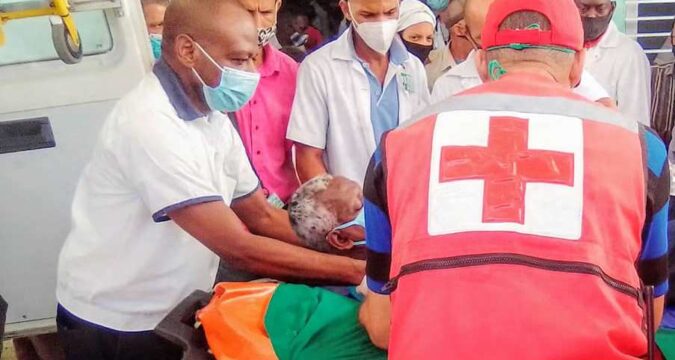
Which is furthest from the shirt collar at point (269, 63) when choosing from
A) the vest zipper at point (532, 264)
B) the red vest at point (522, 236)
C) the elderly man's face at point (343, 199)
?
the vest zipper at point (532, 264)

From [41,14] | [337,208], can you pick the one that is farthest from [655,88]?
[41,14]

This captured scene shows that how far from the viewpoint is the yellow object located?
6.97ft

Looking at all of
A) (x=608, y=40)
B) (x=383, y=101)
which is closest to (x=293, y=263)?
(x=383, y=101)

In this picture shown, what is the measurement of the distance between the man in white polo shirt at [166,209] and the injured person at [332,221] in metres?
0.19

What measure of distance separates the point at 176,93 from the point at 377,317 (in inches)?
30.0

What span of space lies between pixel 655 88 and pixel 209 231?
2.42 m

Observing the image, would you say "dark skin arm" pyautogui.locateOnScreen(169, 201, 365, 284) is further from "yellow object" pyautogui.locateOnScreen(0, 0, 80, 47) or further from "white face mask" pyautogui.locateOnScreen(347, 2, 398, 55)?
"white face mask" pyautogui.locateOnScreen(347, 2, 398, 55)

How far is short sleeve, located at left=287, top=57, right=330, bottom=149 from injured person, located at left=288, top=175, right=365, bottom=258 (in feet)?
1.51

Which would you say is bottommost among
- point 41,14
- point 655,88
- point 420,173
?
point 655,88

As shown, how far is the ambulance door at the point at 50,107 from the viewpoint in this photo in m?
Result: 2.38

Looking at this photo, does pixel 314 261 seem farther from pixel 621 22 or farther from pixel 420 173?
pixel 621 22

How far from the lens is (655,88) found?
131 inches

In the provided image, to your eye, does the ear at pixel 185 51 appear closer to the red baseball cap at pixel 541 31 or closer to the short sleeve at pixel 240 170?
the short sleeve at pixel 240 170

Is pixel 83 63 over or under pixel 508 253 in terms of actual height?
over
